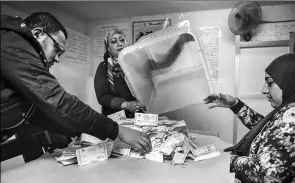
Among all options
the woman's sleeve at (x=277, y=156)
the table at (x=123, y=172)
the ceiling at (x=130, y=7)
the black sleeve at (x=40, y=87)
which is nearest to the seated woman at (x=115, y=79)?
the ceiling at (x=130, y=7)

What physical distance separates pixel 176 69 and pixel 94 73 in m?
0.46

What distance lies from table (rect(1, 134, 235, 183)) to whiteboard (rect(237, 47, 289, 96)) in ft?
1.76

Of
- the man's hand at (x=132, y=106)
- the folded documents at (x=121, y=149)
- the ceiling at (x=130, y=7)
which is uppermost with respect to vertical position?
the ceiling at (x=130, y=7)

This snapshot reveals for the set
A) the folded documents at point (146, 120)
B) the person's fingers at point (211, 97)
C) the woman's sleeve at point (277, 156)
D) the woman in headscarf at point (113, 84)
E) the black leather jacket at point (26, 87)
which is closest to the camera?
the black leather jacket at point (26, 87)

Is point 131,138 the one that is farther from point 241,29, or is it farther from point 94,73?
point 241,29

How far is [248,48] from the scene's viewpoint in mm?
1150

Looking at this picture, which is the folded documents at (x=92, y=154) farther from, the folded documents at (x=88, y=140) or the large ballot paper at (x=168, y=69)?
the large ballot paper at (x=168, y=69)

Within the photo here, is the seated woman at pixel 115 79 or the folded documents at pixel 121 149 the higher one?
the seated woman at pixel 115 79

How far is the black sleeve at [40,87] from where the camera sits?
17.1 inches

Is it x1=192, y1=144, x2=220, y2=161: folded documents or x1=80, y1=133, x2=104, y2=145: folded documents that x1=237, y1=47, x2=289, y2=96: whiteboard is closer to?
x1=192, y1=144, x2=220, y2=161: folded documents

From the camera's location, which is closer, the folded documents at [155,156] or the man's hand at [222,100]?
the folded documents at [155,156]

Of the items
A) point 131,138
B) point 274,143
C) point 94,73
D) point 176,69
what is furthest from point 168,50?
point 274,143

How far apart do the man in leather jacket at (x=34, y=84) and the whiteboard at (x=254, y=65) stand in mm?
840

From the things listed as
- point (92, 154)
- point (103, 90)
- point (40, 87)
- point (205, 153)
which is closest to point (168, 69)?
point (103, 90)
